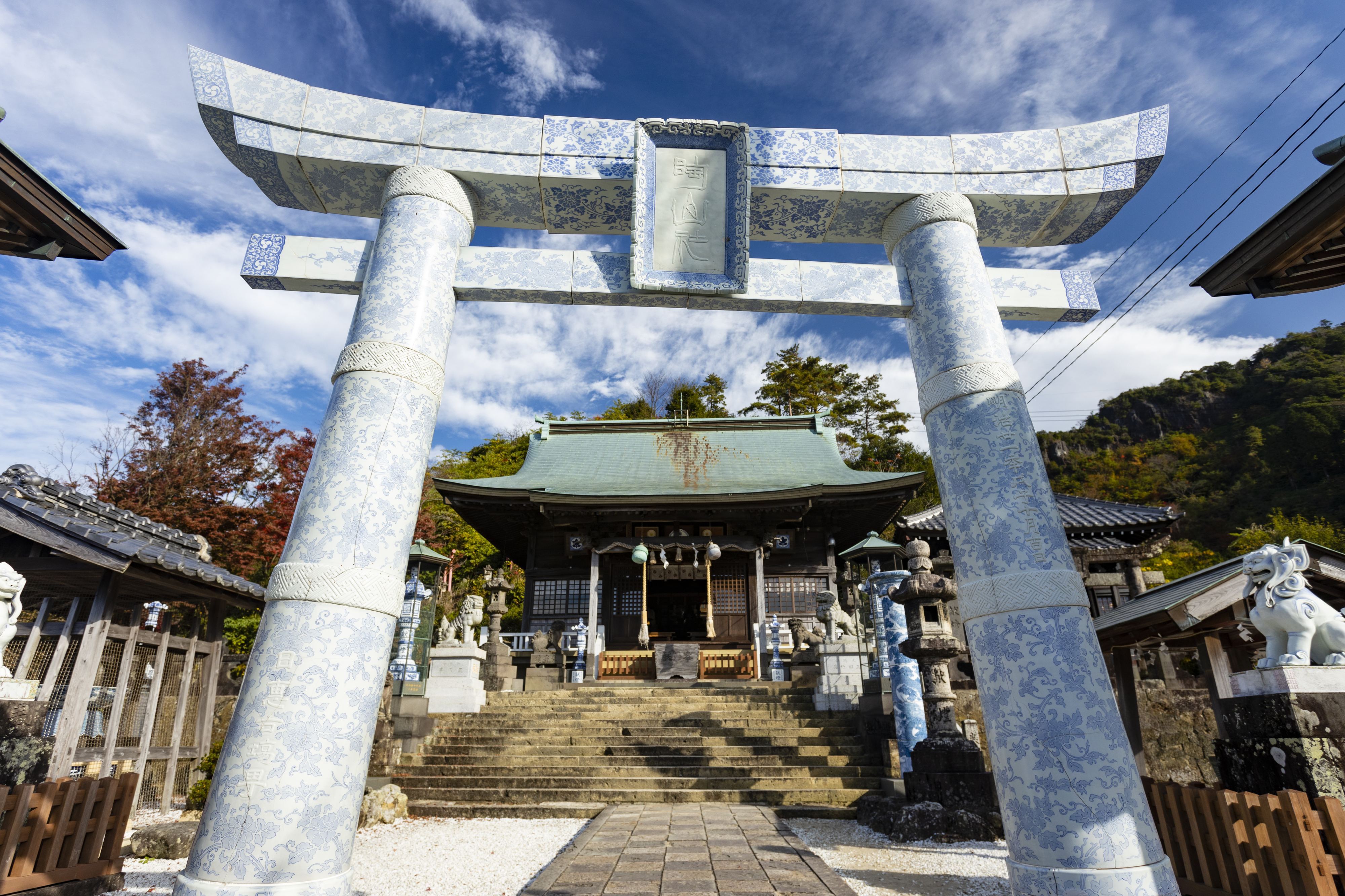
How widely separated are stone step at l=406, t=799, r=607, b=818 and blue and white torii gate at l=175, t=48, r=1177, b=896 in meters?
5.04

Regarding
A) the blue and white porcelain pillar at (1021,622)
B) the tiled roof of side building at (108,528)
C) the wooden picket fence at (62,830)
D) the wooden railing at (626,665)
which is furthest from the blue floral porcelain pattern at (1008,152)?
the wooden railing at (626,665)

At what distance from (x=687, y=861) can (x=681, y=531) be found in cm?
1113

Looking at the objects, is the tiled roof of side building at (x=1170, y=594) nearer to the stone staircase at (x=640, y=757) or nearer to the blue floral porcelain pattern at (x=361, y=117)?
the stone staircase at (x=640, y=757)

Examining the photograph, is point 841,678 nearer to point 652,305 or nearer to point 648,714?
point 648,714

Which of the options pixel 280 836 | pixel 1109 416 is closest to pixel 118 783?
pixel 280 836

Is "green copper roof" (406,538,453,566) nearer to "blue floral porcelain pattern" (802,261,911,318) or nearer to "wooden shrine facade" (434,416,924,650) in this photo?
"wooden shrine facade" (434,416,924,650)

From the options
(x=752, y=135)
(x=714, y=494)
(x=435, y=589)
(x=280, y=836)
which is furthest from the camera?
(x=714, y=494)

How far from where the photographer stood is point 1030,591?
314cm

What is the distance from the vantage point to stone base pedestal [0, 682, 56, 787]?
12.2 feet

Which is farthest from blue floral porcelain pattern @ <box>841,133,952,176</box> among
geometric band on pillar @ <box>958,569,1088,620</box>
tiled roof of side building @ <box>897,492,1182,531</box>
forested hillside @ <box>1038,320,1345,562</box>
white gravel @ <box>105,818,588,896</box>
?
forested hillside @ <box>1038,320,1345,562</box>

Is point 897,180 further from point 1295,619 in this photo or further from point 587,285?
point 1295,619

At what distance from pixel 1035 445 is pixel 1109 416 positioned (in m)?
50.4

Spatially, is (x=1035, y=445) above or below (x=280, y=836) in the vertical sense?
above

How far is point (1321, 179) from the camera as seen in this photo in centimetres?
329
